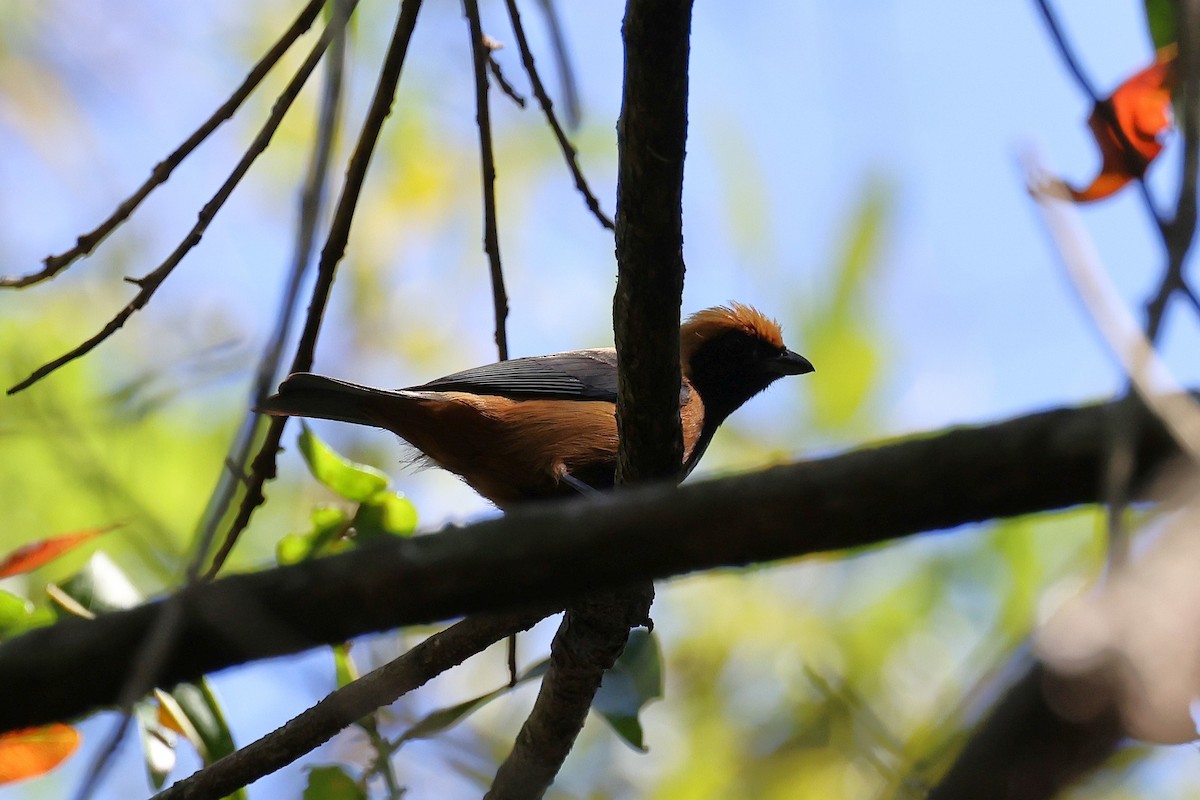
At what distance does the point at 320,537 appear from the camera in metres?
4.18

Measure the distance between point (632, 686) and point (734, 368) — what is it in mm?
2596

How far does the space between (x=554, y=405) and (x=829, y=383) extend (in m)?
3.35

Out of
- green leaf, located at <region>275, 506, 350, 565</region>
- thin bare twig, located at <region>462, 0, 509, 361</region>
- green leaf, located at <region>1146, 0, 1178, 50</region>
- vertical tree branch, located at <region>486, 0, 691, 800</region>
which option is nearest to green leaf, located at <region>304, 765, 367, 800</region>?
vertical tree branch, located at <region>486, 0, 691, 800</region>

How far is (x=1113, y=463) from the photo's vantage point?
1.51 metres

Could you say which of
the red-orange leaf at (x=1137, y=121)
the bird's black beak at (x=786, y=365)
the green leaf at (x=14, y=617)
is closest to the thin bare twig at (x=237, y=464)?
the red-orange leaf at (x=1137, y=121)

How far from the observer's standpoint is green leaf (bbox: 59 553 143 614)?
379cm

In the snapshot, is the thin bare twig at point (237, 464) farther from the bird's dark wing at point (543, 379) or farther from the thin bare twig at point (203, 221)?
the bird's dark wing at point (543, 379)

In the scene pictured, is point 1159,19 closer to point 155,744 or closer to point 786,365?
point 786,365

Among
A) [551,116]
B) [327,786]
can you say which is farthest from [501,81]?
[327,786]

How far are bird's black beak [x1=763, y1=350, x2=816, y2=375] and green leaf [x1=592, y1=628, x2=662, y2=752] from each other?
2.40 metres

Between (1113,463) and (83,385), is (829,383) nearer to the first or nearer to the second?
(83,385)

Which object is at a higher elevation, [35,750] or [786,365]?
[786,365]

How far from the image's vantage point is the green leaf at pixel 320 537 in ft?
13.6

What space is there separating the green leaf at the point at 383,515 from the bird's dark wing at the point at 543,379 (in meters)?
0.88
